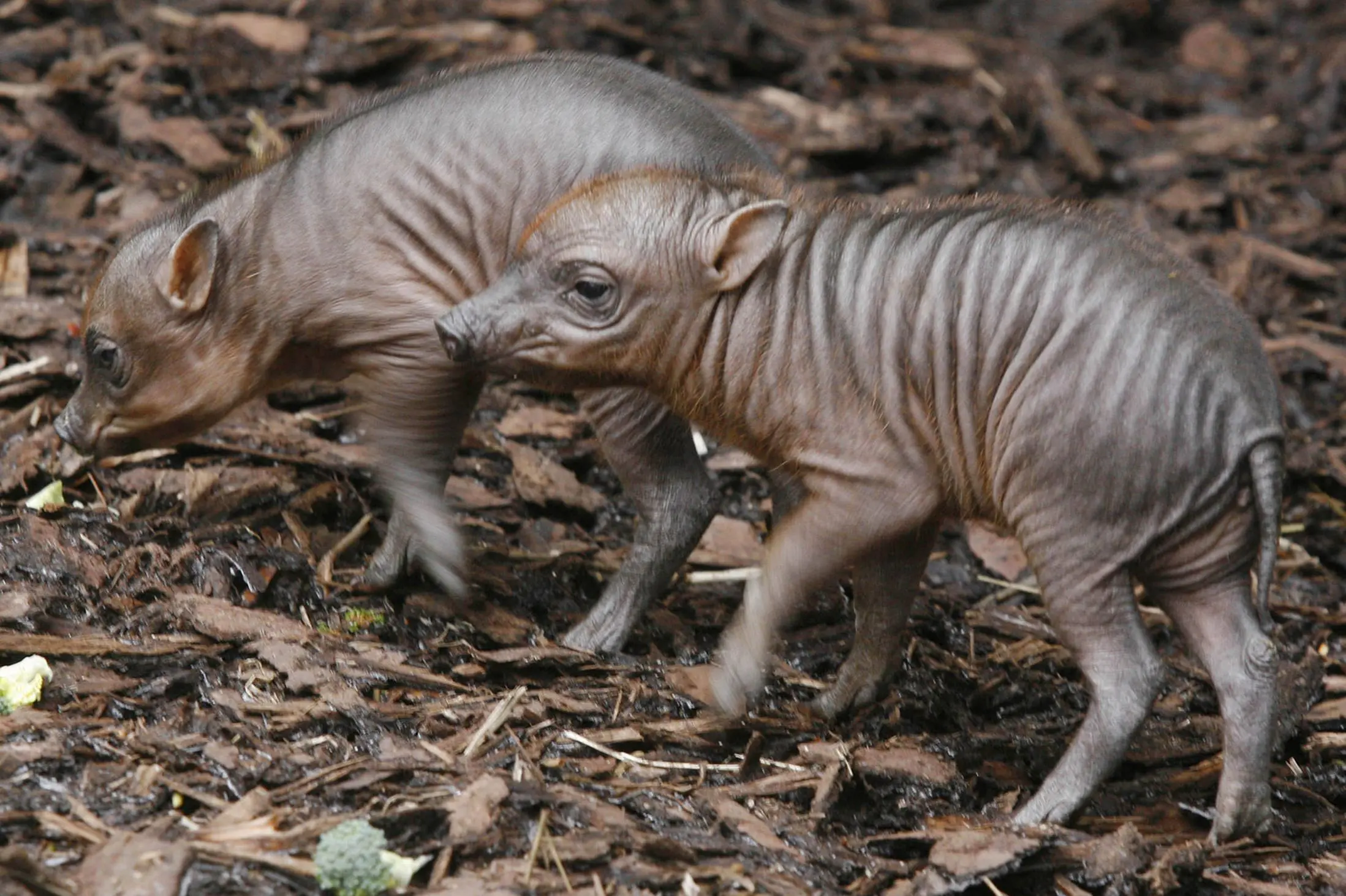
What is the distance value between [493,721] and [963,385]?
7.19ft

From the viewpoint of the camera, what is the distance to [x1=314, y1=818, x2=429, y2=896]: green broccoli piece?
4812 mm

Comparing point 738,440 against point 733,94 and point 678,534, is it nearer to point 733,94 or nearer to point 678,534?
point 678,534

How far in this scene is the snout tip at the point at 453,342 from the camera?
20.8 feet

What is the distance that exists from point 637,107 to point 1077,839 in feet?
11.9

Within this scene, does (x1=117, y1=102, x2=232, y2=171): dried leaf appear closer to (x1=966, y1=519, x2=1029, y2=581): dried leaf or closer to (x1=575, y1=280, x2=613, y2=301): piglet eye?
(x1=575, y1=280, x2=613, y2=301): piglet eye

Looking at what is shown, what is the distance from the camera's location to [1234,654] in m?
5.87

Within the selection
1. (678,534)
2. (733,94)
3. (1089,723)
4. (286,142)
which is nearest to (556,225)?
(678,534)

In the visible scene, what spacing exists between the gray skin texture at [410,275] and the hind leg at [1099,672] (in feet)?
6.79

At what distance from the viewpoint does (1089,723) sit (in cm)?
596

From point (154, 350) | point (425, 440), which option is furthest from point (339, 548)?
point (154, 350)

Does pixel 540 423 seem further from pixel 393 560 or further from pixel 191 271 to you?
pixel 191 271

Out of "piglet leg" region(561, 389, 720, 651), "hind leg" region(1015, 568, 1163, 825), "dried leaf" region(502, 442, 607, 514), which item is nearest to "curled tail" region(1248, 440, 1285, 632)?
"hind leg" region(1015, 568, 1163, 825)

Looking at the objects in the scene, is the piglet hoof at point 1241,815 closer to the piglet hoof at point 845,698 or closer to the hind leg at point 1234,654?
the hind leg at point 1234,654

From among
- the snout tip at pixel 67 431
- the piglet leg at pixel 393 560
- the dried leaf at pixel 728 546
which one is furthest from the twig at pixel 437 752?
the snout tip at pixel 67 431
